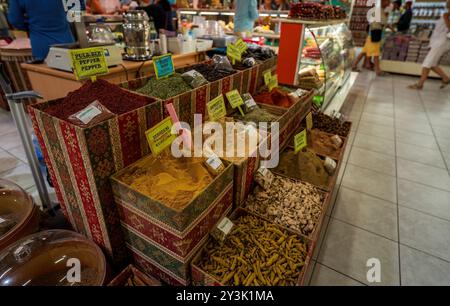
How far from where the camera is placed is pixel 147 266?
139cm

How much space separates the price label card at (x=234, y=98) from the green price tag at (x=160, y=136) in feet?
2.20

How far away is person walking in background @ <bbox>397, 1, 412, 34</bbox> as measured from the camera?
22.4ft

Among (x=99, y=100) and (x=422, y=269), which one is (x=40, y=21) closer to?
(x=99, y=100)

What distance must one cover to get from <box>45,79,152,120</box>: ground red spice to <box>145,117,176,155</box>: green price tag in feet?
0.49

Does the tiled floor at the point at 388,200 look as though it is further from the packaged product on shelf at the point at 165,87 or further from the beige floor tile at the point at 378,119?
the packaged product on shelf at the point at 165,87

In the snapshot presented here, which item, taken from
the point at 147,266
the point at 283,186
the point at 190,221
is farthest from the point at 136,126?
the point at 283,186

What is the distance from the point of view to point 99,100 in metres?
1.24

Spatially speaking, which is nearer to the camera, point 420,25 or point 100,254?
point 100,254

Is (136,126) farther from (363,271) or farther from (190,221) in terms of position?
(363,271)

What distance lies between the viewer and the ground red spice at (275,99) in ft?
7.30

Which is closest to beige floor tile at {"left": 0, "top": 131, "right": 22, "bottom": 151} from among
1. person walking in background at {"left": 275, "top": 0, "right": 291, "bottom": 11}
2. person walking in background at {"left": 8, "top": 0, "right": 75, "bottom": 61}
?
person walking in background at {"left": 8, "top": 0, "right": 75, "bottom": 61}

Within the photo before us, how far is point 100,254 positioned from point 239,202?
777 mm

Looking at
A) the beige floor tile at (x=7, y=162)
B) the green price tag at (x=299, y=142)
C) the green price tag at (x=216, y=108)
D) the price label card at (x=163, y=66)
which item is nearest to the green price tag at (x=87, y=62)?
the price label card at (x=163, y=66)
